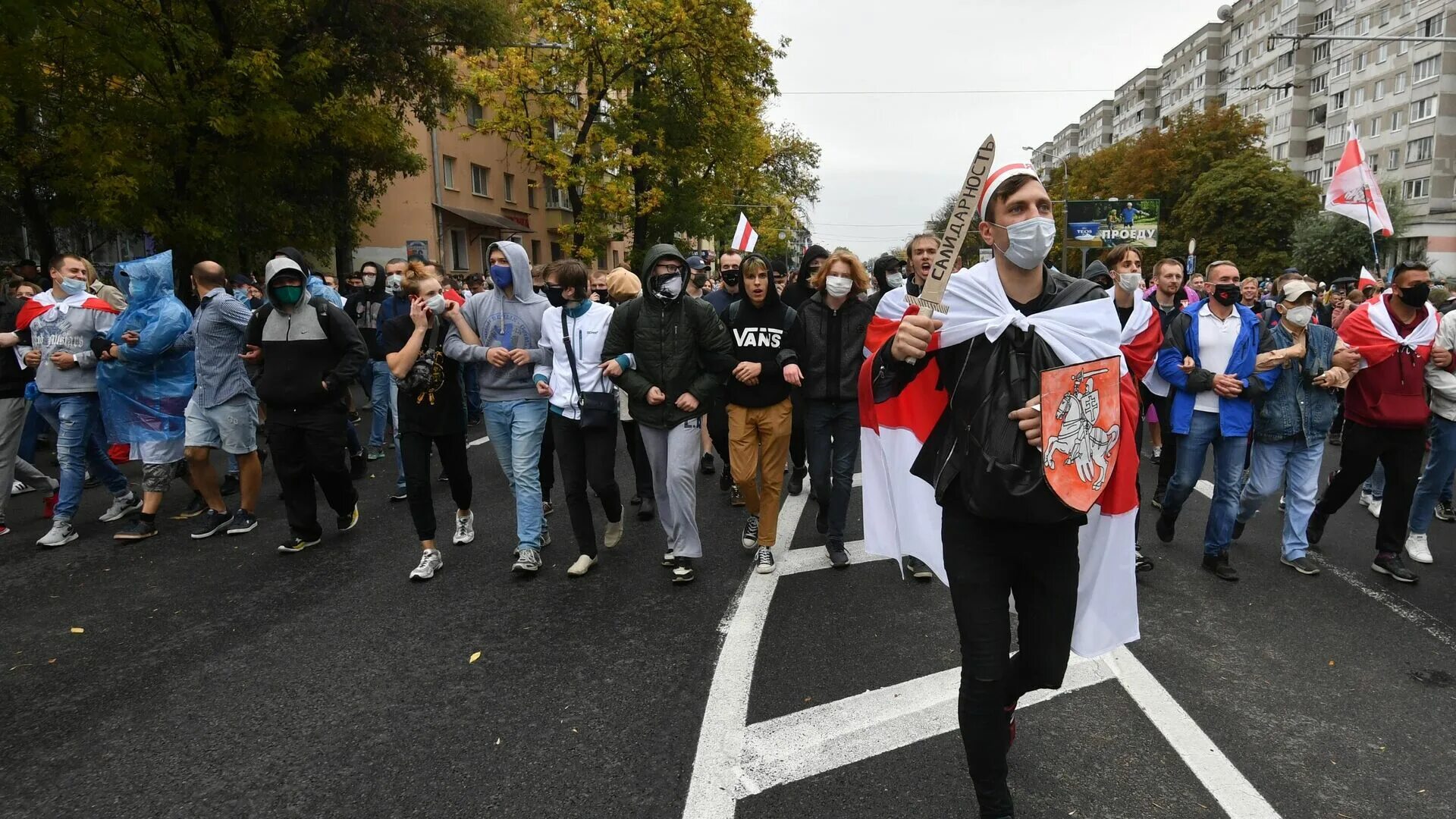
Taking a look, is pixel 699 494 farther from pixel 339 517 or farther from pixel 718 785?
pixel 718 785

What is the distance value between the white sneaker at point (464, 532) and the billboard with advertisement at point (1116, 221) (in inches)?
1756

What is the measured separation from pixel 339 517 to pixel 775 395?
3.34 metres

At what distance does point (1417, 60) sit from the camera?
168 feet

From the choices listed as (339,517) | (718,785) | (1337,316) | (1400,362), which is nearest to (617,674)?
(718,785)

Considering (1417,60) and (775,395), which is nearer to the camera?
(775,395)

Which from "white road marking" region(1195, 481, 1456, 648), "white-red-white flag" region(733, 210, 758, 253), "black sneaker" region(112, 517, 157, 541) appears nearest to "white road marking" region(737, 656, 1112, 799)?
"white road marking" region(1195, 481, 1456, 648)

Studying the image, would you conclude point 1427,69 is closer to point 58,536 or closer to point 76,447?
point 76,447

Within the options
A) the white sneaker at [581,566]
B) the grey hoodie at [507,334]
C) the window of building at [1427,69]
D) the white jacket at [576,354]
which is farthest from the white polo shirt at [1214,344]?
the window of building at [1427,69]

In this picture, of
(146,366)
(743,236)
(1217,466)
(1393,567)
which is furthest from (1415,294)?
(743,236)

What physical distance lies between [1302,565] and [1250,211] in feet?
155

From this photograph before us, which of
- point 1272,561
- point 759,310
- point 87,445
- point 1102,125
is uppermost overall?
point 1102,125

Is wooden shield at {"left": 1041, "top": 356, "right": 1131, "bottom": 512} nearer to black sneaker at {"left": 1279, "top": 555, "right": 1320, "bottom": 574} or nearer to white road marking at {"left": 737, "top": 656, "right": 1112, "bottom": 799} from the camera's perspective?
white road marking at {"left": 737, "top": 656, "right": 1112, "bottom": 799}

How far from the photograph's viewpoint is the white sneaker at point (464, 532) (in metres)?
6.03

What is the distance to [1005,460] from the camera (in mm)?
2512
